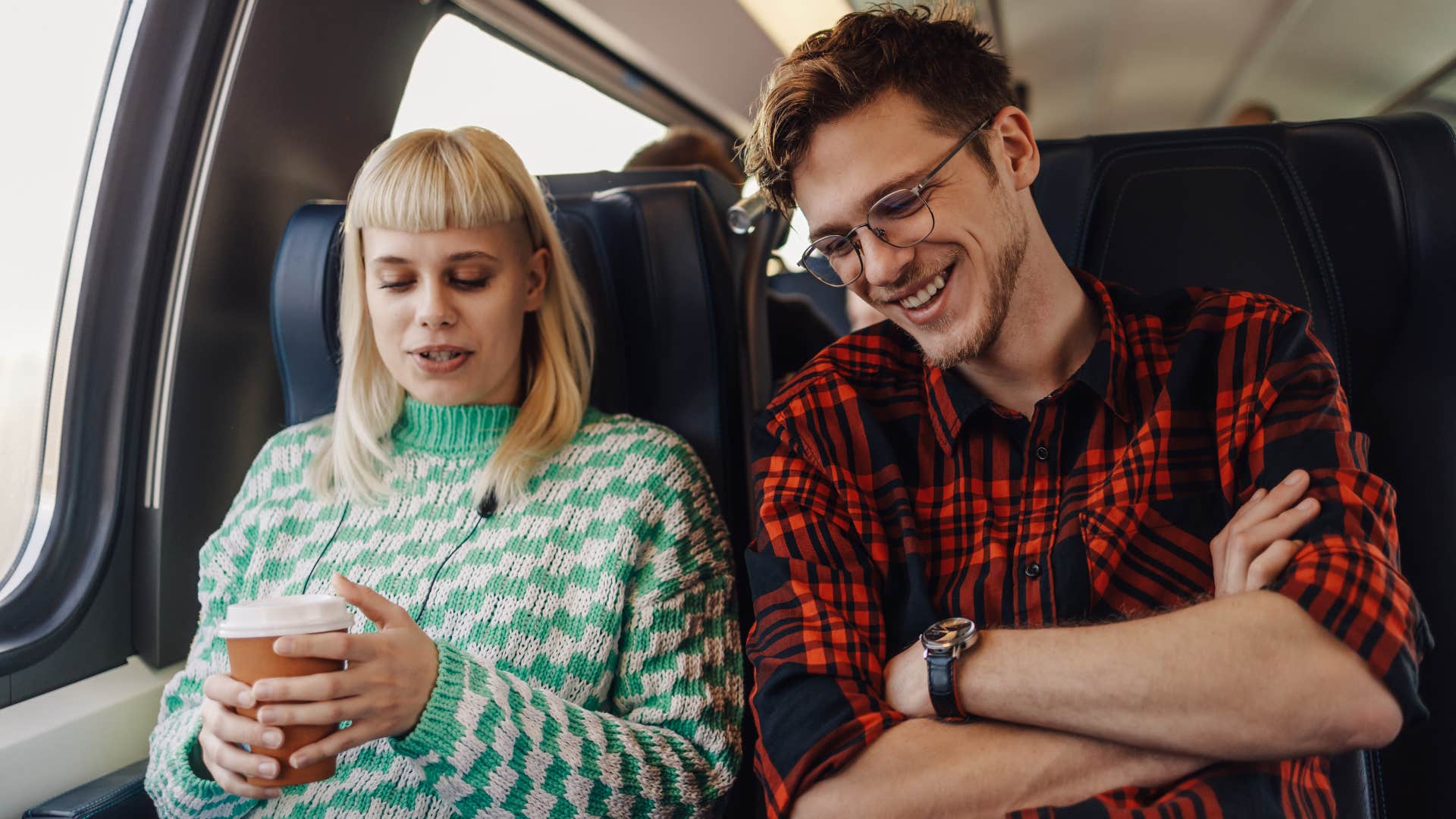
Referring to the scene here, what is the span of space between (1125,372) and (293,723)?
107cm

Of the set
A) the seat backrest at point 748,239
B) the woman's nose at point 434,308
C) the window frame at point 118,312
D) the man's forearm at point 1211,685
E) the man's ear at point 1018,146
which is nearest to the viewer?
the man's forearm at point 1211,685

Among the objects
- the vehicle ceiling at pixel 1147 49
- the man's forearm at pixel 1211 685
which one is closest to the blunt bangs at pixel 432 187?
the man's forearm at pixel 1211 685

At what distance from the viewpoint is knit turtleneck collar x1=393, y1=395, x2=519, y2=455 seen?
1652mm

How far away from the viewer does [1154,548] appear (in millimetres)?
1211

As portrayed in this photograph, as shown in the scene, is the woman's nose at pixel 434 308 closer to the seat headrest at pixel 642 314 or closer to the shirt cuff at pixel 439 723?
the seat headrest at pixel 642 314

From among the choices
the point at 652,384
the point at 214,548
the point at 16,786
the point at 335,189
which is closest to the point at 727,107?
the point at 335,189

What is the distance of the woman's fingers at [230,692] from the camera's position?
1.07 m

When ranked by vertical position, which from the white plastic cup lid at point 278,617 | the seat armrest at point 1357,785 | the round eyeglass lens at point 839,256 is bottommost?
the seat armrest at point 1357,785

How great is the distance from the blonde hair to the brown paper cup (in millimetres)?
493

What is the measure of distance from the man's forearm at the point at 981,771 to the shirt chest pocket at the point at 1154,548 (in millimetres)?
196

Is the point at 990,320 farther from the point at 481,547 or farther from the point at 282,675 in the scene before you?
the point at 282,675

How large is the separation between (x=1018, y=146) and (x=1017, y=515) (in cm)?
53

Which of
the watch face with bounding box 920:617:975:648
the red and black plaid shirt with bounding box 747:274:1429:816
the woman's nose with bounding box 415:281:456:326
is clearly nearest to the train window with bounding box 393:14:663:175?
the woman's nose with bounding box 415:281:456:326

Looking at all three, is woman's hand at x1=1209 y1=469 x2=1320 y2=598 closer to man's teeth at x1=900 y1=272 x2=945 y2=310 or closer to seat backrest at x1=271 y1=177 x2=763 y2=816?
man's teeth at x1=900 y1=272 x2=945 y2=310
